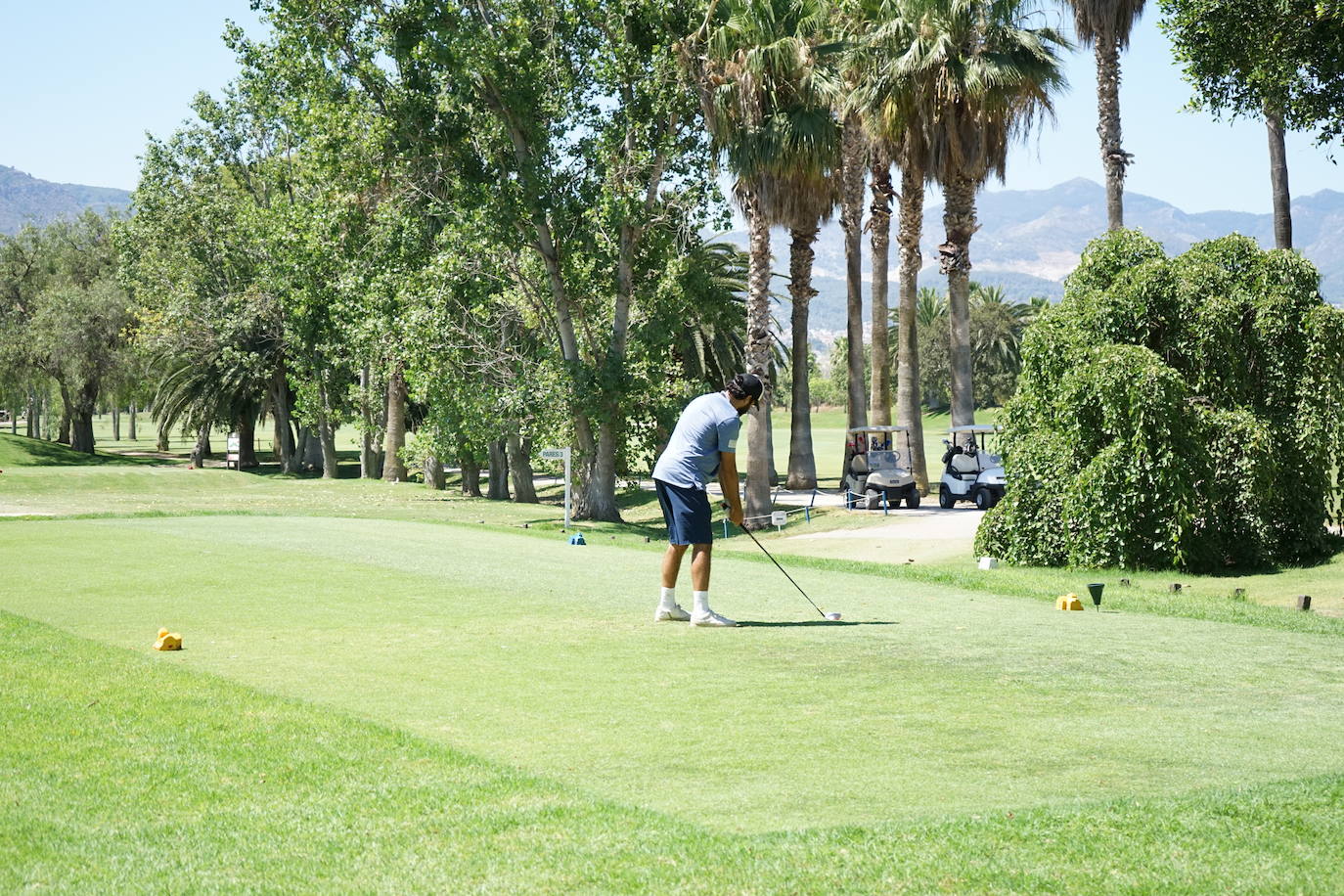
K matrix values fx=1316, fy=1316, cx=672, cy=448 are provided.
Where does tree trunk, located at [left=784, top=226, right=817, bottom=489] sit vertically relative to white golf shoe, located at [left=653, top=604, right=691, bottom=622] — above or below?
above

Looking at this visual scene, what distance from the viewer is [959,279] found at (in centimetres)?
3931

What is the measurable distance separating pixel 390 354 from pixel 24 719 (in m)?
34.4

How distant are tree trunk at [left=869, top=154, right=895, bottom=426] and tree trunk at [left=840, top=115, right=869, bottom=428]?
57cm

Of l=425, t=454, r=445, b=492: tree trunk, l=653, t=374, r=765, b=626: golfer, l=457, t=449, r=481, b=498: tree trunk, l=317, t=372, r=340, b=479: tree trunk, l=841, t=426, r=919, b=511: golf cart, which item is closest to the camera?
l=653, t=374, r=765, b=626: golfer

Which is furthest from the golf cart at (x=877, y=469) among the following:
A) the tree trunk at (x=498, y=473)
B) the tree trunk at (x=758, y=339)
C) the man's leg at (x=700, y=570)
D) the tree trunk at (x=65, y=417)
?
the tree trunk at (x=65, y=417)

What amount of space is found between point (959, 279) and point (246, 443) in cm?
4302

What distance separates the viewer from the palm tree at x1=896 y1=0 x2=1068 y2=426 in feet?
117

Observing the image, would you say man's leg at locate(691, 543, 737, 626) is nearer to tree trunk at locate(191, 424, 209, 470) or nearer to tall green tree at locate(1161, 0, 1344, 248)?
tall green tree at locate(1161, 0, 1344, 248)

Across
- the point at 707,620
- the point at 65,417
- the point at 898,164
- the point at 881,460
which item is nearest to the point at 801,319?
the point at 898,164

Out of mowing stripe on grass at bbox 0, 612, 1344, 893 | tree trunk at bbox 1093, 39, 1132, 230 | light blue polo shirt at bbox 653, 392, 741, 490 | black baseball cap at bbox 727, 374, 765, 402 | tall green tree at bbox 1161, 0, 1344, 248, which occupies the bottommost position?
mowing stripe on grass at bbox 0, 612, 1344, 893

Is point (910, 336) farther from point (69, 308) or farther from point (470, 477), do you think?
point (69, 308)

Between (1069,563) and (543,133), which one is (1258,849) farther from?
(543,133)

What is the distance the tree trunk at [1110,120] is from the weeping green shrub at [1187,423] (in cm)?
1569

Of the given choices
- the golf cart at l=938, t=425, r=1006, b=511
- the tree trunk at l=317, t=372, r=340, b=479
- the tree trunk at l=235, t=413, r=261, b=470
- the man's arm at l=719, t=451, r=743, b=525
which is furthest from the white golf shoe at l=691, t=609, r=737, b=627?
the tree trunk at l=235, t=413, r=261, b=470
